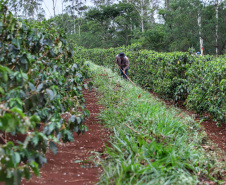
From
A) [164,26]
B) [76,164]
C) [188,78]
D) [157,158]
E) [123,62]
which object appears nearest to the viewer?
[157,158]

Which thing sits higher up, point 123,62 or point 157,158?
point 123,62

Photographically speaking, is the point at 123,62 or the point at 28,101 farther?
the point at 123,62

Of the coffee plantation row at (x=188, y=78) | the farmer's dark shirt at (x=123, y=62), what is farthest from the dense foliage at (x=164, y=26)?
the coffee plantation row at (x=188, y=78)

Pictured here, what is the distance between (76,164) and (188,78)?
15.9ft

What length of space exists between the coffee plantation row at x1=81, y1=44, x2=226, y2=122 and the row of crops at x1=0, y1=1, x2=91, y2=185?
3035 mm

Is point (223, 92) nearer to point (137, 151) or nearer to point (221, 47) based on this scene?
point (137, 151)

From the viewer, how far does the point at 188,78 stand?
7074 millimetres

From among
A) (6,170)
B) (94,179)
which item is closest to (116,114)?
(94,179)

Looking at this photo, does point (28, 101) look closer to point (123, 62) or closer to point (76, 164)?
point (76, 164)

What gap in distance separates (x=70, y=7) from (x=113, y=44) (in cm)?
917

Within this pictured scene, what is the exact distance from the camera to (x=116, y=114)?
4.76 meters

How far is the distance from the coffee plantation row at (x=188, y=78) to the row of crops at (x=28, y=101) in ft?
9.96

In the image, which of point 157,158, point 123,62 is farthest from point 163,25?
point 157,158

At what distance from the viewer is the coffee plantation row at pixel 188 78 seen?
5.38 meters
